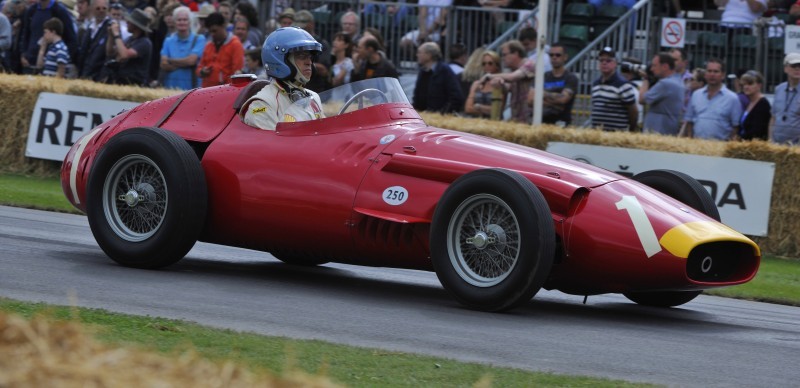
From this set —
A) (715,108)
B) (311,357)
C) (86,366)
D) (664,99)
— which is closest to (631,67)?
(664,99)

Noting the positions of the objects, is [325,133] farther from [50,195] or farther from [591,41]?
[591,41]

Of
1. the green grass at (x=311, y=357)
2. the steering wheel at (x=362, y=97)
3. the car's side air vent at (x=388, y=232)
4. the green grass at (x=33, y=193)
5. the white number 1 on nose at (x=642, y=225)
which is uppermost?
the steering wheel at (x=362, y=97)

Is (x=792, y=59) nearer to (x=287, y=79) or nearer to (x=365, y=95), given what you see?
(x=365, y=95)

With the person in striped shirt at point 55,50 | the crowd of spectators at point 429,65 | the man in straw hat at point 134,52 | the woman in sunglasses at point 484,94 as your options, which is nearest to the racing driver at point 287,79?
the crowd of spectators at point 429,65

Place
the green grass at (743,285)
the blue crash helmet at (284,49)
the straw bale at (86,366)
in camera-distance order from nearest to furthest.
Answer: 1. the straw bale at (86,366)
2. the blue crash helmet at (284,49)
3. the green grass at (743,285)

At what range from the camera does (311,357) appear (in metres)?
5.91

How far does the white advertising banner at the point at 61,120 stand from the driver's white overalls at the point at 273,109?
674cm

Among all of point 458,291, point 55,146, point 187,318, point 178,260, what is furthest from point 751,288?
point 55,146

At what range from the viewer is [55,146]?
1594cm

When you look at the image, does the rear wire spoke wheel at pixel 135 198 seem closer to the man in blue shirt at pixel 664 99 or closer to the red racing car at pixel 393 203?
the red racing car at pixel 393 203

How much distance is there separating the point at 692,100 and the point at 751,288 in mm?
5135

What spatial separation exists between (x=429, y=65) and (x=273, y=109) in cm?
715

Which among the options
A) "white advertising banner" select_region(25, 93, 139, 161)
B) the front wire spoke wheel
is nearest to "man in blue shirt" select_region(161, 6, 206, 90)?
"white advertising banner" select_region(25, 93, 139, 161)

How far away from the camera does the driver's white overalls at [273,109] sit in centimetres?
884
